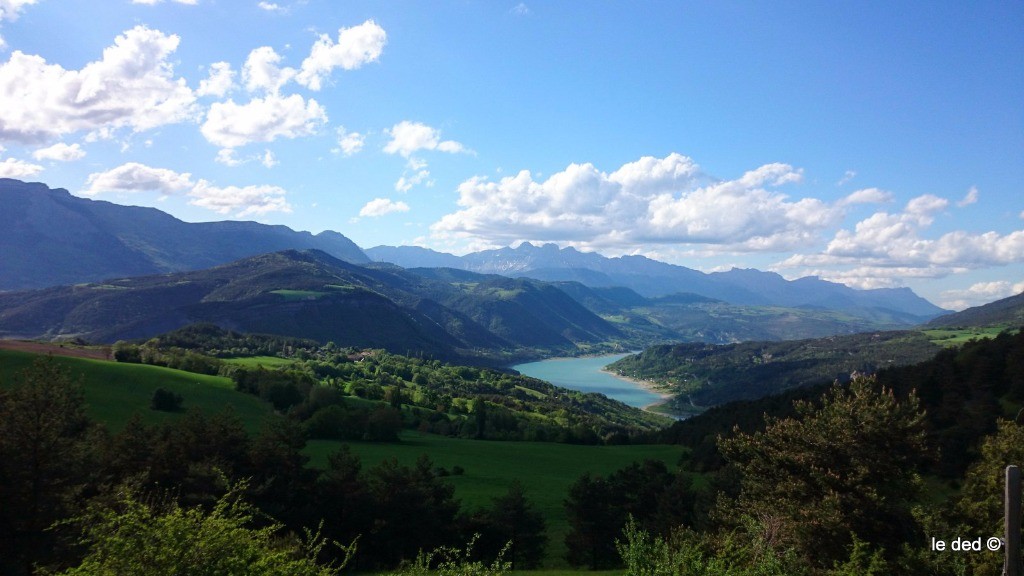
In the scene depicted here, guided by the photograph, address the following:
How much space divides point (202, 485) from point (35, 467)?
7465 mm

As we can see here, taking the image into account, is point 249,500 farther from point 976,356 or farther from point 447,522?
point 976,356

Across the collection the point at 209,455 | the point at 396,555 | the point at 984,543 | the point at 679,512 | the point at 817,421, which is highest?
the point at 817,421

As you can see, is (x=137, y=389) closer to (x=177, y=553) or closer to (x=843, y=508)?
(x=177, y=553)

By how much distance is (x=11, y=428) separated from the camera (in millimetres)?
19922

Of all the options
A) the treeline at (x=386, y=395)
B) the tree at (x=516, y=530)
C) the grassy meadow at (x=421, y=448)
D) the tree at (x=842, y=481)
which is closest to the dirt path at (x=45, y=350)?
the treeline at (x=386, y=395)

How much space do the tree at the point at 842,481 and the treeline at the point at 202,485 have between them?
678 inches

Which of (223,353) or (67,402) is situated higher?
(67,402)

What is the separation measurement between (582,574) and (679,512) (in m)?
8.68

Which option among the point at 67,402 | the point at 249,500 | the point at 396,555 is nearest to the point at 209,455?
the point at 249,500

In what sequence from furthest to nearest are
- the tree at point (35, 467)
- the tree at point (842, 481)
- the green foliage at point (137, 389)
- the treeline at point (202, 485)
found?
the green foliage at point (137, 389) < the treeline at point (202, 485) < the tree at point (35, 467) < the tree at point (842, 481)

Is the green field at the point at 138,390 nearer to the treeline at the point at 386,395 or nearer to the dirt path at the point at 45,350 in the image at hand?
the dirt path at the point at 45,350

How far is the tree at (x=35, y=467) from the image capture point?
19.0 meters

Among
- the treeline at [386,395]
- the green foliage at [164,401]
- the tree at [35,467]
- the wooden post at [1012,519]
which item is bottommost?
the treeline at [386,395]

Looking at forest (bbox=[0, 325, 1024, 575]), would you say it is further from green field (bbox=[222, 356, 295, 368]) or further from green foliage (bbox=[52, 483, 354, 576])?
green field (bbox=[222, 356, 295, 368])
